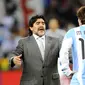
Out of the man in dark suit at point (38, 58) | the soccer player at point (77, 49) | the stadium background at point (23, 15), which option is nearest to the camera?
the soccer player at point (77, 49)

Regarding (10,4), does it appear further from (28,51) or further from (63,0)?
(28,51)

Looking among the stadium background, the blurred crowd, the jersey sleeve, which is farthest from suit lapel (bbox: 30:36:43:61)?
the blurred crowd

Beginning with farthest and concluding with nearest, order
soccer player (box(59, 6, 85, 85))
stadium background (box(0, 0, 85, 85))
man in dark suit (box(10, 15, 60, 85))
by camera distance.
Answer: stadium background (box(0, 0, 85, 85)), man in dark suit (box(10, 15, 60, 85)), soccer player (box(59, 6, 85, 85))

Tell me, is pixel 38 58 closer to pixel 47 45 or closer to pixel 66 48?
pixel 47 45

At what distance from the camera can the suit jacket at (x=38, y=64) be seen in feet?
19.4

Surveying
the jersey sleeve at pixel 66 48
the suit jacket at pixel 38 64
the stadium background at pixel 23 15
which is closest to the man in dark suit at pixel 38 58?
the suit jacket at pixel 38 64

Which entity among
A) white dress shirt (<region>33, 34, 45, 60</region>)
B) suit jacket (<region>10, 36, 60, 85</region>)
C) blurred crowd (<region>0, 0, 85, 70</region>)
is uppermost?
blurred crowd (<region>0, 0, 85, 70</region>)

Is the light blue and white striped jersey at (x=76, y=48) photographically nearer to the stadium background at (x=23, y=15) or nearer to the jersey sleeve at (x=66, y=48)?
the jersey sleeve at (x=66, y=48)

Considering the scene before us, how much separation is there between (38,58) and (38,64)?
7cm

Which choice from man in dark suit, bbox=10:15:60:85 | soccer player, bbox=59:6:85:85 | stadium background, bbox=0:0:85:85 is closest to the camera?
soccer player, bbox=59:6:85:85

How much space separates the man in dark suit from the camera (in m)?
5.90

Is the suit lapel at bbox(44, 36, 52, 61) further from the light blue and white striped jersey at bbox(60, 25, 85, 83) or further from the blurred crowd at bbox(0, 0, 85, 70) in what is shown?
the blurred crowd at bbox(0, 0, 85, 70)

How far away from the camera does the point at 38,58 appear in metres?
5.89

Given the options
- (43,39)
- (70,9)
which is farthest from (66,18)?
(43,39)
